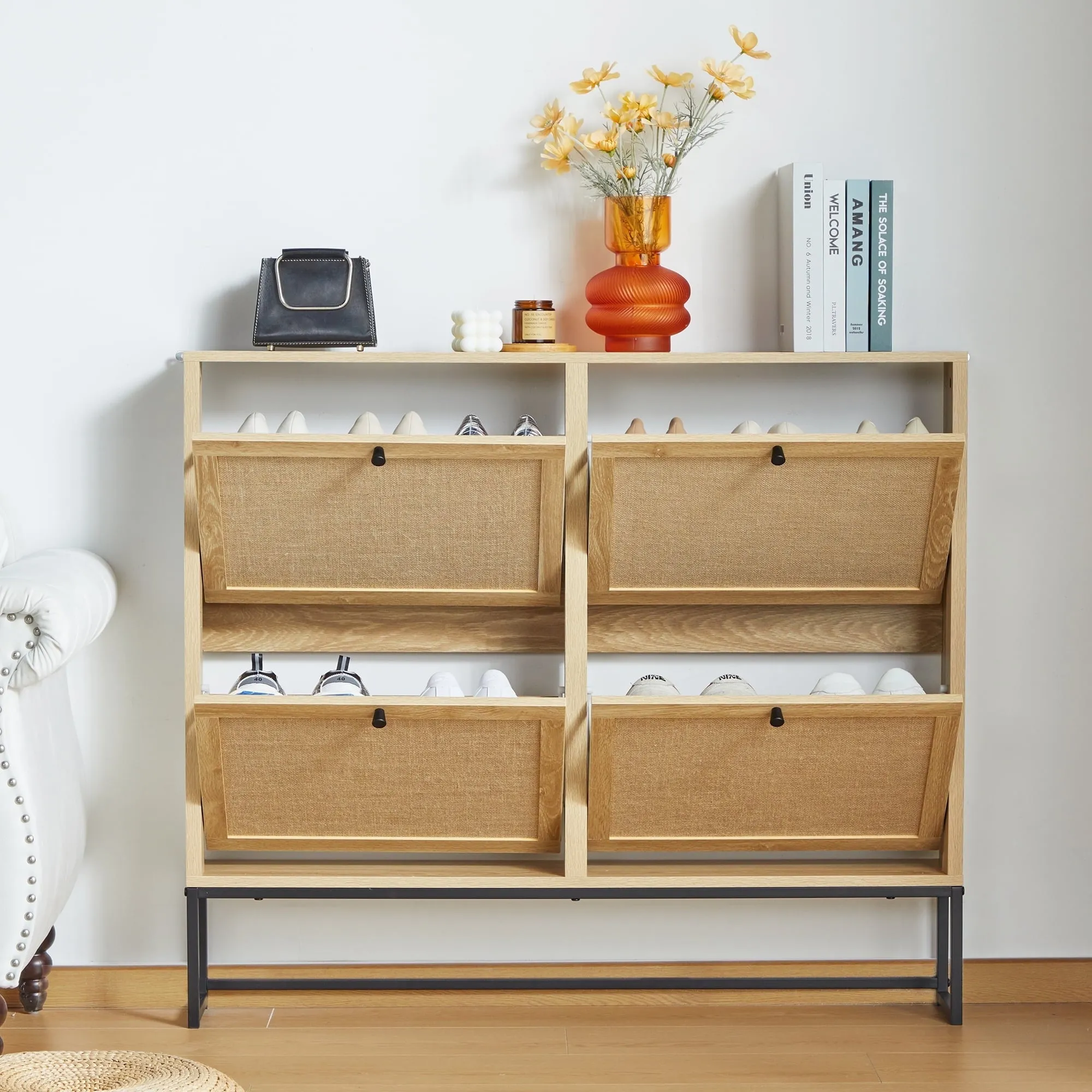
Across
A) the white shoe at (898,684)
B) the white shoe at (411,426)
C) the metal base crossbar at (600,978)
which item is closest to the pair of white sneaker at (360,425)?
the white shoe at (411,426)

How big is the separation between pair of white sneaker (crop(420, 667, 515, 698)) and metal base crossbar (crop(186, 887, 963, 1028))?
339 mm

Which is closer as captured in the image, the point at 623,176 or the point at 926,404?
the point at 623,176

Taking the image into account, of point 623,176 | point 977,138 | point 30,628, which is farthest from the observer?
point 977,138

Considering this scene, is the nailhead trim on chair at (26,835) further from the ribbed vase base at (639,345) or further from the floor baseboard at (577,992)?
the ribbed vase base at (639,345)

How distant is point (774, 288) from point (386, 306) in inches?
28.9

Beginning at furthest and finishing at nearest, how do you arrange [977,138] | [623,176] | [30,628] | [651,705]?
[977,138] < [623,176] < [651,705] < [30,628]

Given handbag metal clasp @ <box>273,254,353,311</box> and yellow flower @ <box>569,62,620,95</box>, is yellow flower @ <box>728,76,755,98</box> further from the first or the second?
handbag metal clasp @ <box>273,254,353,311</box>

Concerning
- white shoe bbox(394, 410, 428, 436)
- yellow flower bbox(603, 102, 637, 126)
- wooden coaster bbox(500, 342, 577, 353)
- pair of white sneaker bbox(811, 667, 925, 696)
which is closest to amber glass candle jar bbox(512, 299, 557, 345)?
wooden coaster bbox(500, 342, 577, 353)

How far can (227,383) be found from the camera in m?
2.12

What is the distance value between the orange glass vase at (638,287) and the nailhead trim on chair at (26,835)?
1068 millimetres

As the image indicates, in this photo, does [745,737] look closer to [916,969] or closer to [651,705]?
[651,705]

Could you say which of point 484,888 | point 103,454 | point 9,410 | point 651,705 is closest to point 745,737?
point 651,705

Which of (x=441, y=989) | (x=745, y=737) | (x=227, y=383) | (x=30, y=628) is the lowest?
(x=441, y=989)

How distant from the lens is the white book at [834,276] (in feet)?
6.47
